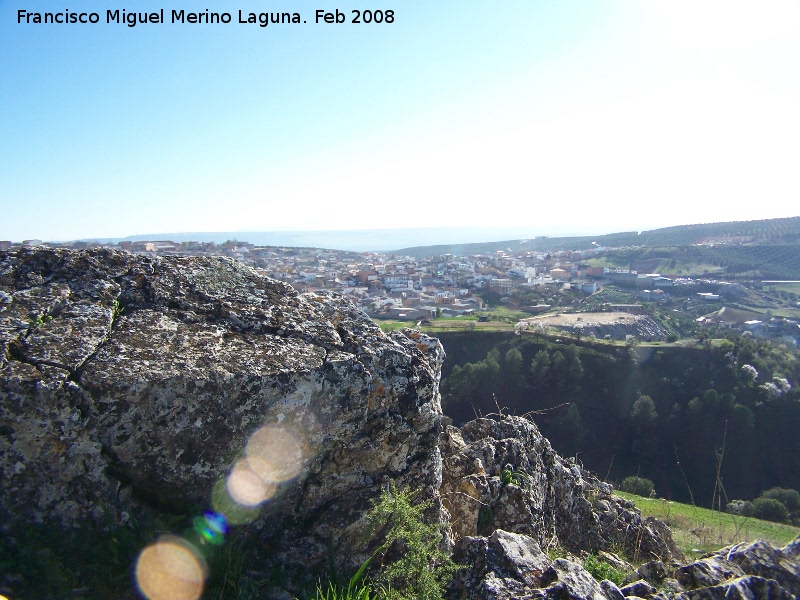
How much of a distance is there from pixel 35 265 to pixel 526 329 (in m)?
53.0

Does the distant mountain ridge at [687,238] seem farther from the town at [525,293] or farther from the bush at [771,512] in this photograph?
the bush at [771,512]

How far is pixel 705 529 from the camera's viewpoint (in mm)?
13383

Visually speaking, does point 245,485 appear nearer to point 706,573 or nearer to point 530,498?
point 530,498

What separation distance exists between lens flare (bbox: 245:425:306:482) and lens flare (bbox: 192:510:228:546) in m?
0.45

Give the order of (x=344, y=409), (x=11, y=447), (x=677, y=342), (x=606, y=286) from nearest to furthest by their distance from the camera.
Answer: (x=11, y=447), (x=344, y=409), (x=677, y=342), (x=606, y=286)

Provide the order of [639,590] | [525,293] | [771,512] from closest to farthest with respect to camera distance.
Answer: [639,590]
[771,512]
[525,293]

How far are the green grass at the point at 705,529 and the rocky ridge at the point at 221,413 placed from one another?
24.2 ft

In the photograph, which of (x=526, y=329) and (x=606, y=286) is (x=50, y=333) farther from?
(x=606, y=286)

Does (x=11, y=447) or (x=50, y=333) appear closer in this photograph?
(x=11, y=447)

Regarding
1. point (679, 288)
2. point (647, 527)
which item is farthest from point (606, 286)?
point (647, 527)

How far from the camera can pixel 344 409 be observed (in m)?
4.11

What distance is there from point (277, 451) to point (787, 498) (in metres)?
39.3

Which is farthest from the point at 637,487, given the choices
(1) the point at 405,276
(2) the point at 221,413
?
(1) the point at 405,276

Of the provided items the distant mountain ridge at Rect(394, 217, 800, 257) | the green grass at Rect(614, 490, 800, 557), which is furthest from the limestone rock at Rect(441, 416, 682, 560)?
the distant mountain ridge at Rect(394, 217, 800, 257)
